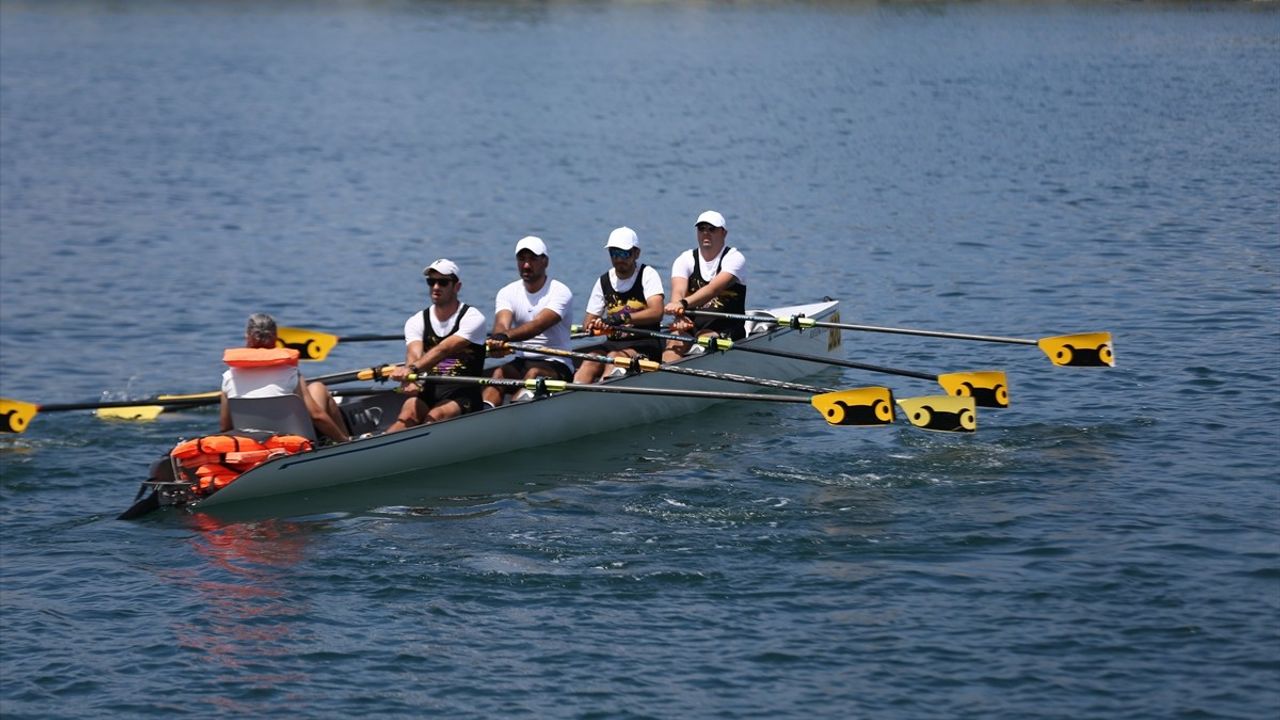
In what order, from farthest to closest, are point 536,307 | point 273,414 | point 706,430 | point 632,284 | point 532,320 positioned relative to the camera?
1. point 632,284
2. point 706,430
3. point 536,307
4. point 532,320
5. point 273,414

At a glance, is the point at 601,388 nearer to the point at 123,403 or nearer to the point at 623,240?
the point at 623,240

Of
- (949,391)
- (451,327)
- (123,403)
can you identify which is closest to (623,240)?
(451,327)

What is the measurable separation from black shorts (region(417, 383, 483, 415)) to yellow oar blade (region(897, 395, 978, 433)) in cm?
497

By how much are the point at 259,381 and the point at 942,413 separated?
7522mm

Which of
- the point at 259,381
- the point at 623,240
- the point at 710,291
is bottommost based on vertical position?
the point at 259,381

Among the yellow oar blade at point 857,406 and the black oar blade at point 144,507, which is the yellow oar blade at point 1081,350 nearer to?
the yellow oar blade at point 857,406

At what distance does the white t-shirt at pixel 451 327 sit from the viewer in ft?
60.2

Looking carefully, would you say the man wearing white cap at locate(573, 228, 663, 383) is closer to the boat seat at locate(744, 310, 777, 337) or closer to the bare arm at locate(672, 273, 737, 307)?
the bare arm at locate(672, 273, 737, 307)

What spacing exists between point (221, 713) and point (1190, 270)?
21201mm

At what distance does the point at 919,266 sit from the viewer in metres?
31.3

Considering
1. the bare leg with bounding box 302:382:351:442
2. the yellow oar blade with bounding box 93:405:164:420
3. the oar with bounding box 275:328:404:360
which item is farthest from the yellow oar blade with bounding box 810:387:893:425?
the yellow oar blade with bounding box 93:405:164:420

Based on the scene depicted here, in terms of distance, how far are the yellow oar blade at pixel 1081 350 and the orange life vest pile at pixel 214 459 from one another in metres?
10.1

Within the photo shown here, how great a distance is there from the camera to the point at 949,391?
19.4 metres

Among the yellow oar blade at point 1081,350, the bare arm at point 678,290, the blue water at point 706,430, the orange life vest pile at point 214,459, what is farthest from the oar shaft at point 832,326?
the orange life vest pile at point 214,459
